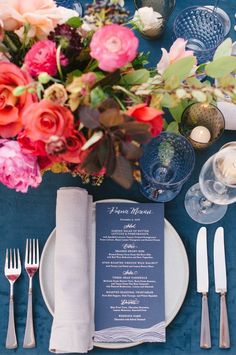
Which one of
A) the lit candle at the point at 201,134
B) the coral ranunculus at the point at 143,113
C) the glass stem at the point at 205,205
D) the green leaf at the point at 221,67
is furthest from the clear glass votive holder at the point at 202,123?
the coral ranunculus at the point at 143,113

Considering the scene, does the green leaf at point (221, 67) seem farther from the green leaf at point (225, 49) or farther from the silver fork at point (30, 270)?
the silver fork at point (30, 270)

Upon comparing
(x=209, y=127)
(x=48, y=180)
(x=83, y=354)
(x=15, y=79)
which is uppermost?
(x=15, y=79)

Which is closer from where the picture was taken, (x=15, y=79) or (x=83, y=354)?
(x=15, y=79)

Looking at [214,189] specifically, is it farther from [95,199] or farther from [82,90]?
[82,90]

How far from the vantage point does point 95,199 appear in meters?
0.94

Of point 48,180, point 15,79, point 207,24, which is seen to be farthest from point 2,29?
point 207,24

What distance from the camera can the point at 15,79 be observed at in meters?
0.62

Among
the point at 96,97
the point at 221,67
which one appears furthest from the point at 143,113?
the point at 221,67

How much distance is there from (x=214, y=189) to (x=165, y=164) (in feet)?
0.36

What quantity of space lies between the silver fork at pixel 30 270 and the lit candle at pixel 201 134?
1.20 feet

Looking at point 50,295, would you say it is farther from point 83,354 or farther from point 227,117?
point 227,117

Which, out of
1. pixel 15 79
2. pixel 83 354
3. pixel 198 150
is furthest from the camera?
pixel 198 150

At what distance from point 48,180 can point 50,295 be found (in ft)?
0.74

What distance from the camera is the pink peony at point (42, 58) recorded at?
62 cm
